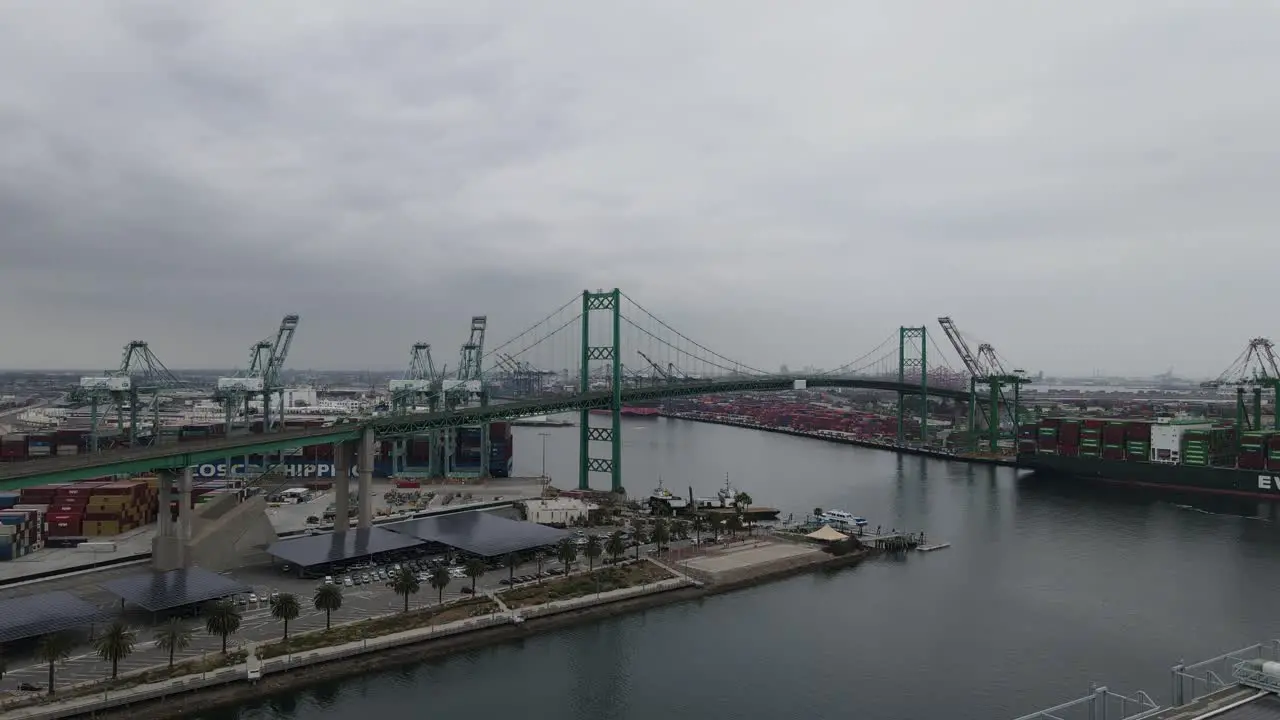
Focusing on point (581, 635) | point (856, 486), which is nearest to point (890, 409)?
point (856, 486)

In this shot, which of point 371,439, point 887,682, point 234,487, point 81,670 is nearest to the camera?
point 81,670

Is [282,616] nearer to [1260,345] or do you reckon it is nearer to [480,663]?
[480,663]

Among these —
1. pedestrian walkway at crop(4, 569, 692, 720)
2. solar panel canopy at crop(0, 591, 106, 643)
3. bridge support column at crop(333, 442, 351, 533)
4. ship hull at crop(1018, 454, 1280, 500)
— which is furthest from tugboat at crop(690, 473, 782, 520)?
ship hull at crop(1018, 454, 1280, 500)

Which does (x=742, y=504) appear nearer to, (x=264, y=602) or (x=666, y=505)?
(x=666, y=505)

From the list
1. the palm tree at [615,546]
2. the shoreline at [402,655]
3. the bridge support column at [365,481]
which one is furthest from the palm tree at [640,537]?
the bridge support column at [365,481]

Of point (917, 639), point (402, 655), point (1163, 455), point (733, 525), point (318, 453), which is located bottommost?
point (917, 639)

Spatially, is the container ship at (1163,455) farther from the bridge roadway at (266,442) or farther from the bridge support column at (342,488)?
the bridge support column at (342,488)

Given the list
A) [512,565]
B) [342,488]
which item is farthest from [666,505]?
[342,488]
